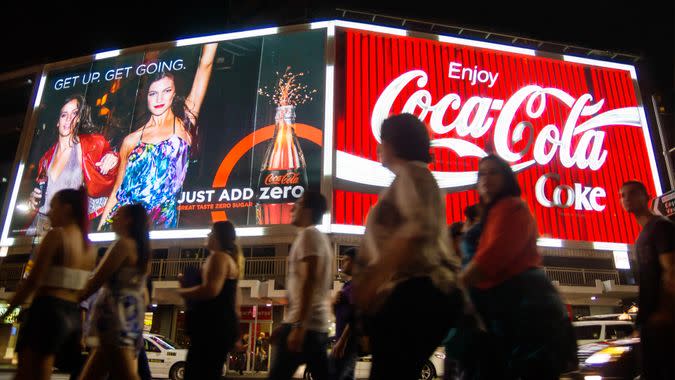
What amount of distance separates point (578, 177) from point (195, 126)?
12.4m

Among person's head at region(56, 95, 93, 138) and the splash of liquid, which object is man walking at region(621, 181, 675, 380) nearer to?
the splash of liquid

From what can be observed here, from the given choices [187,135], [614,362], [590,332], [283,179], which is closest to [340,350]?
[614,362]

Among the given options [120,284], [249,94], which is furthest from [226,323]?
[249,94]

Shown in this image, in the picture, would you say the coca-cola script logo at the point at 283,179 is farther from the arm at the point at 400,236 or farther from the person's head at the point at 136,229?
the arm at the point at 400,236

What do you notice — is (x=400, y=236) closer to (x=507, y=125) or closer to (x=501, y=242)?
(x=501, y=242)

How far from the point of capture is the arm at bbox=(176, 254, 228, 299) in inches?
121

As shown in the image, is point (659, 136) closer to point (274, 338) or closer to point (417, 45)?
point (417, 45)

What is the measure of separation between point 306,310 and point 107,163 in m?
14.7

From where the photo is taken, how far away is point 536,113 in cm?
1571

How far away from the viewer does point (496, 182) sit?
8.34ft

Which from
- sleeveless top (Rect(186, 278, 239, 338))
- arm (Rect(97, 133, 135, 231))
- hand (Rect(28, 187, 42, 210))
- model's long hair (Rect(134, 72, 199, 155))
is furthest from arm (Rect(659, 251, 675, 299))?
hand (Rect(28, 187, 42, 210))

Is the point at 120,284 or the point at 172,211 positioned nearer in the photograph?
the point at 120,284

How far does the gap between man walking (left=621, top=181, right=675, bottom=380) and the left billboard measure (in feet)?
35.4

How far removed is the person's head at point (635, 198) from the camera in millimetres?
3260
